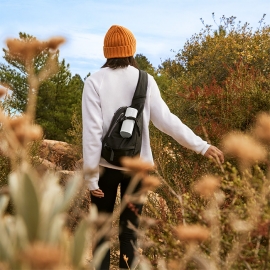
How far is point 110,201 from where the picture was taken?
400cm

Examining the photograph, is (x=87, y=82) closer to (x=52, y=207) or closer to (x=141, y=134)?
(x=141, y=134)

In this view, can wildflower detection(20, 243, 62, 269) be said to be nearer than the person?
Yes

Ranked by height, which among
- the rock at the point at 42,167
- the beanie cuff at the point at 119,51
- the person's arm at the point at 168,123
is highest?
the beanie cuff at the point at 119,51

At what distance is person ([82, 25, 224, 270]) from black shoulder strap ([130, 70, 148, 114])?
0.13ft

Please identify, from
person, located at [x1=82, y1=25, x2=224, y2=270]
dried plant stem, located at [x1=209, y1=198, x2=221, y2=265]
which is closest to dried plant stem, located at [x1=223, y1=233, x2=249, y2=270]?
dried plant stem, located at [x1=209, y1=198, x2=221, y2=265]

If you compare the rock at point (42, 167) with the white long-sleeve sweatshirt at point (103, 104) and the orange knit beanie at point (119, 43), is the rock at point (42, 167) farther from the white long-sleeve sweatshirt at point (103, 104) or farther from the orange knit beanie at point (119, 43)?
the orange knit beanie at point (119, 43)

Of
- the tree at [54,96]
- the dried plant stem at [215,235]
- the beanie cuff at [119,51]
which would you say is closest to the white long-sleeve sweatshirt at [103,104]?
the beanie cuff at [119,51]

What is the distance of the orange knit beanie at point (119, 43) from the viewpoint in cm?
395

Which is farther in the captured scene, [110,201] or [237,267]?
[110,201]

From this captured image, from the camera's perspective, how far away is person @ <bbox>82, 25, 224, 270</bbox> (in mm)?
3789

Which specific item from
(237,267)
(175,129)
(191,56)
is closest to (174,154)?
(175,129)

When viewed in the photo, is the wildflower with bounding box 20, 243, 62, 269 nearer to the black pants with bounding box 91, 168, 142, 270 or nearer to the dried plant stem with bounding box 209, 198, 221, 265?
the dried plant stem with bounding box 209, 198, 221, 265

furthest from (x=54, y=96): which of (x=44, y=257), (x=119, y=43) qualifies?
(x=44, y=257)

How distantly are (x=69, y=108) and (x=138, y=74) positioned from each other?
19990 mm
